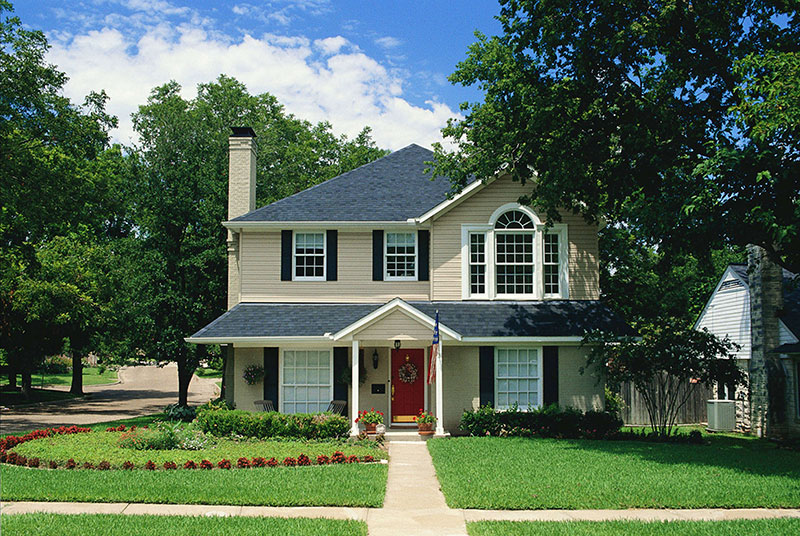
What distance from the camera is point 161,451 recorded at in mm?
15344

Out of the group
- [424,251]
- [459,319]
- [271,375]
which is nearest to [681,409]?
[459,319]

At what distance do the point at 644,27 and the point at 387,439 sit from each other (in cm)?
1212

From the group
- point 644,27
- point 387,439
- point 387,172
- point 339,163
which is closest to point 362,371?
point 387,439

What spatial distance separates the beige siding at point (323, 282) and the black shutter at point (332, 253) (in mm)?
127

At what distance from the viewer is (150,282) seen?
1036 inches

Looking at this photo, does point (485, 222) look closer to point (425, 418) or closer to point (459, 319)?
point (459, 319)

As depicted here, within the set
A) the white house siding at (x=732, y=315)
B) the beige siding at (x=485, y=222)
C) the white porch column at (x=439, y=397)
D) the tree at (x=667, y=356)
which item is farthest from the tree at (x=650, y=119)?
the white house siding at (x=732, y=315)

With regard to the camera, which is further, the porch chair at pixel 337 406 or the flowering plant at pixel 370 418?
the porch chair at pixel 337 406

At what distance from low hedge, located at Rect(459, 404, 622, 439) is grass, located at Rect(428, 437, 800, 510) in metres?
1.00

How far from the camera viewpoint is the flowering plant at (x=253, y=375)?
66.1 feet

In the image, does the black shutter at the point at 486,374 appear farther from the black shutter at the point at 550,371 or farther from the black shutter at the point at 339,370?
the black shutter at the point at 339,370

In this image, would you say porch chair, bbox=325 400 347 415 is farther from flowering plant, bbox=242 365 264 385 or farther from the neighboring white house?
the neighboring white house

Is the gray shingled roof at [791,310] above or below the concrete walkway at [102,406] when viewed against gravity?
above

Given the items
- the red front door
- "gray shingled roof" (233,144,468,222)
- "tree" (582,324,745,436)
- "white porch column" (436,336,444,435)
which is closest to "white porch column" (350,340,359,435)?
the red front door
